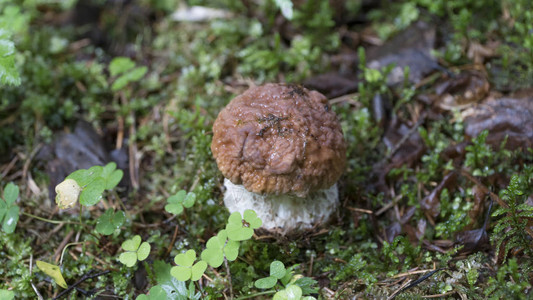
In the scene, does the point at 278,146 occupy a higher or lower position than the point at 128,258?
higher

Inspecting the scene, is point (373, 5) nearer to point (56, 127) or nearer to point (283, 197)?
point (283, 197)

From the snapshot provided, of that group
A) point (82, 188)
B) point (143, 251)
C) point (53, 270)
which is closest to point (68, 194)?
point (82, 188)

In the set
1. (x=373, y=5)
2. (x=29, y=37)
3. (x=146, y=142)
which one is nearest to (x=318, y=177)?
(x=146, y=142)

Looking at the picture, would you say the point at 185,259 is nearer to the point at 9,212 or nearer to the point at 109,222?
the point at 109,222

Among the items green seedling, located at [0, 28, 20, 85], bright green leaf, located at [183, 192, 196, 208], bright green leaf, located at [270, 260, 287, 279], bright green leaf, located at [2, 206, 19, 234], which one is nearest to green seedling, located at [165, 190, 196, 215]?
bright green leaf, located at [183, 192, 196, 208]

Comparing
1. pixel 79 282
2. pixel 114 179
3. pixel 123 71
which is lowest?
pixel 79 282

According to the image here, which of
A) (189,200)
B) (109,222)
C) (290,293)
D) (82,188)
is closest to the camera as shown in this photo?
(290,293)

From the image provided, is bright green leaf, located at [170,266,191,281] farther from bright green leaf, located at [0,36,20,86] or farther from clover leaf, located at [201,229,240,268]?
bright green leaf, located at [0,36,20,86]
